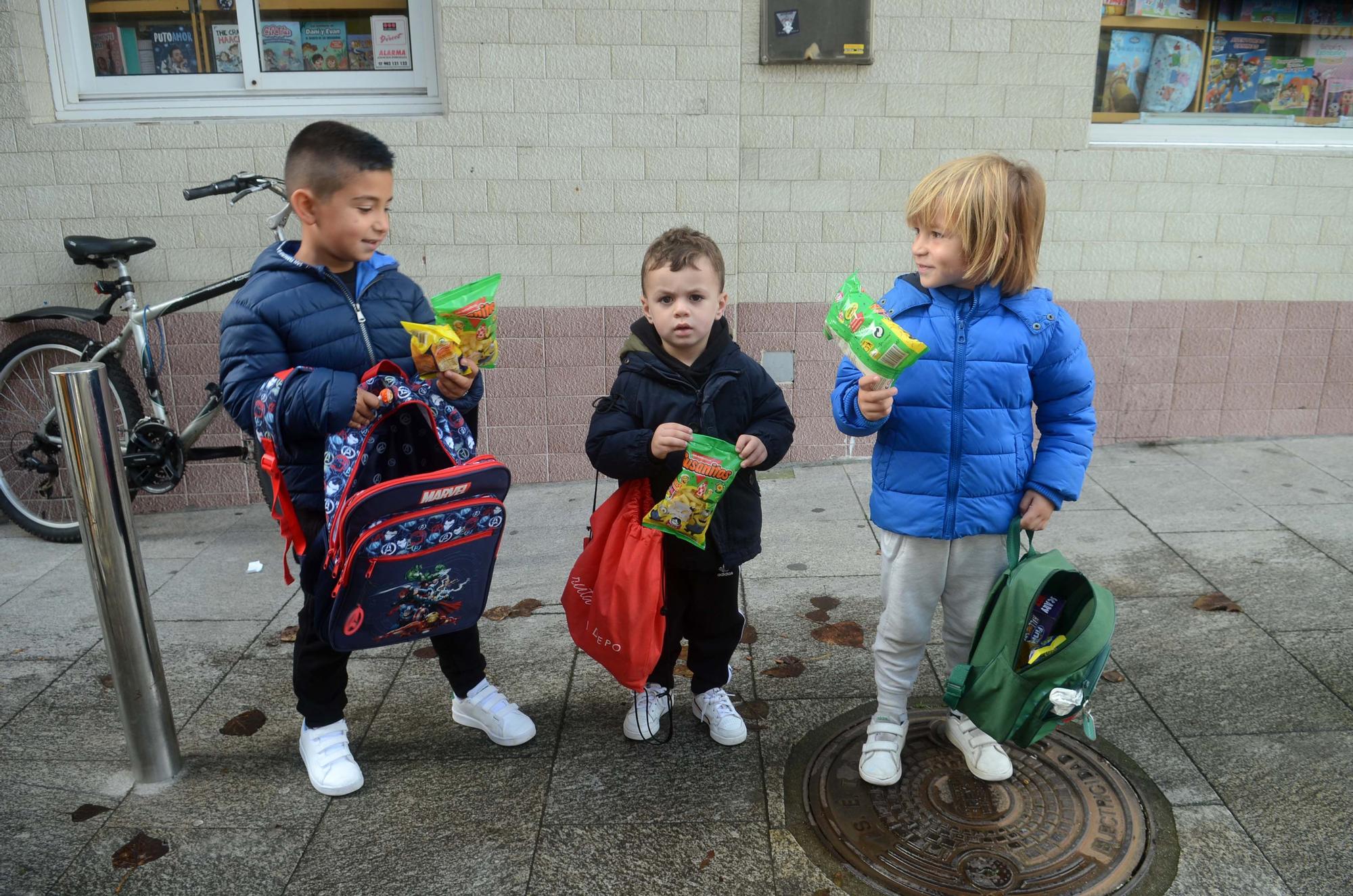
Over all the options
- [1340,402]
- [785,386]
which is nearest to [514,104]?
[785,386]

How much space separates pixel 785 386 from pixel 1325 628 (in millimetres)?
2753

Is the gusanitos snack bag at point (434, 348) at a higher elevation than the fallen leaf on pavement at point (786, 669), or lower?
higher

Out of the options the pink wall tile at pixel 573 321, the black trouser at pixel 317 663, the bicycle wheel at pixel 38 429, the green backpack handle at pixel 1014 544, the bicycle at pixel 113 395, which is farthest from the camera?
the pink wall tile at pixel 573 321

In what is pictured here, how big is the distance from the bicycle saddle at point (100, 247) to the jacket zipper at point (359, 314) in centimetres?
274

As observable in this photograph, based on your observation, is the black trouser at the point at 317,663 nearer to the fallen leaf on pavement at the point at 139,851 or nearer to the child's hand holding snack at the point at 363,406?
the child's hand holding snack at the point at 363,406

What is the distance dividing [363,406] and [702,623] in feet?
3.81

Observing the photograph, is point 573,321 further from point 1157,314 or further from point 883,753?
point 1157,314

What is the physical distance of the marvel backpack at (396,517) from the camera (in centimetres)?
246

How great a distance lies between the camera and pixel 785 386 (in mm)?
5484

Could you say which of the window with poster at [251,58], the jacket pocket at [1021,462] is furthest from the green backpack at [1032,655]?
the window with poster at [251,58]

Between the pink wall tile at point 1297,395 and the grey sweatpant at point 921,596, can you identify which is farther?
the pink wall tile at point 1297,395

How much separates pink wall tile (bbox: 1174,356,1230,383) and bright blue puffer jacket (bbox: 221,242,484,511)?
14.8 ft

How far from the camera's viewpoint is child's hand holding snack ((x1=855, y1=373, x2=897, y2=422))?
94.9 inches

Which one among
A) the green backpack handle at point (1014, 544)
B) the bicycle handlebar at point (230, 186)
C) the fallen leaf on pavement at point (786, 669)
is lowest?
the fallen leaf on pavement at point (786, 669)
